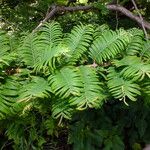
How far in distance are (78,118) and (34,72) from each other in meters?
0.98

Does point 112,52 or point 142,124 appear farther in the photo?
point 142,124

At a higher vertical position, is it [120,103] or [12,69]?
[12,69]

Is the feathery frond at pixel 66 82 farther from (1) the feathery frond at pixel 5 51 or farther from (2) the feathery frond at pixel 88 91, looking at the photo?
(1) the feathery frond at pixel 5 51

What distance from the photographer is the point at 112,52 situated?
172 cm

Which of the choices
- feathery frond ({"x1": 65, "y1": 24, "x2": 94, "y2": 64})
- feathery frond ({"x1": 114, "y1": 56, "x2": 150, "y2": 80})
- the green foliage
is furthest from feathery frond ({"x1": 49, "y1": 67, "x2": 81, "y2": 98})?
feathery frond ({"x1": 114, "y1": 56, "x2": 150, "y2": 80})

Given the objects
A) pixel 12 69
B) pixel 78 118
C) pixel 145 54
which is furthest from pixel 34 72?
pixel 78 118

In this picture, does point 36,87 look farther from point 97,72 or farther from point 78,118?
point 78,118

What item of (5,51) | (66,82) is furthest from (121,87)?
(5,51)

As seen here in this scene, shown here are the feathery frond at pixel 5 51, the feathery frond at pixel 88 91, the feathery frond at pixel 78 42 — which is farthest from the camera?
the feathery frond at pixel 78 42

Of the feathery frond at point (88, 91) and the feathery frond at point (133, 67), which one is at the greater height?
the feathery frond at point (133, 67)

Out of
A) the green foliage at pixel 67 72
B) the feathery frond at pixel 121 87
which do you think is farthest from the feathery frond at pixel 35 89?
the feathery frond at pixel 121 87

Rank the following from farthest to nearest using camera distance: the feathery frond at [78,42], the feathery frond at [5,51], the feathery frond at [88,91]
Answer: the feathery frond at [78,42] → the feathery frond at [5,51] → the feathery frond at [88,91]

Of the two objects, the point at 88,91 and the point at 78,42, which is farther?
the point at 78,42

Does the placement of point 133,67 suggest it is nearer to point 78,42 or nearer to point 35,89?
point 78,42
